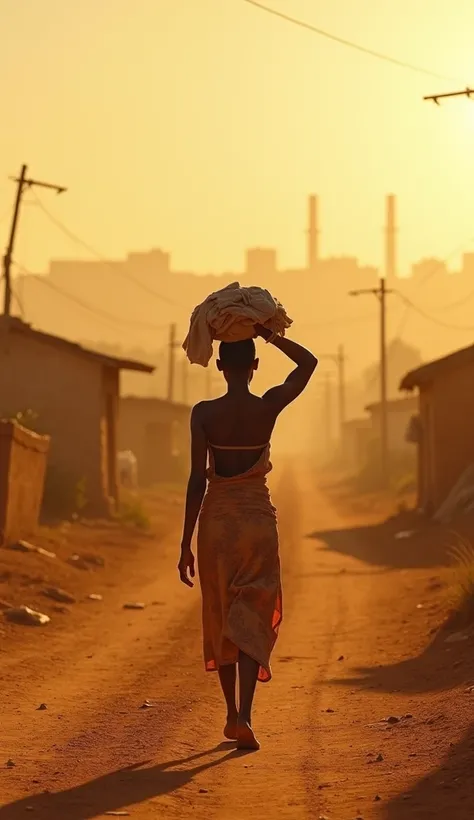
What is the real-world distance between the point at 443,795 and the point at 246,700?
1.40 meters

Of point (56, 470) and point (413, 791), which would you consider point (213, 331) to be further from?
point (56, 470)

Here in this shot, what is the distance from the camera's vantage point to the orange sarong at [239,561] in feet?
24.3

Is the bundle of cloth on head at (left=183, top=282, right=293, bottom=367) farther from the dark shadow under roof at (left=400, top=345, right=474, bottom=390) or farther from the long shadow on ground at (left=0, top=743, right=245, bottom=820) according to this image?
the dark shadow under roof at (left=400, top=345, right=474, bottom=390)

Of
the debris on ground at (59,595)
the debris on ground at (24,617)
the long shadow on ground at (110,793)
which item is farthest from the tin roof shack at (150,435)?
the long shadow on ground at (110,793)

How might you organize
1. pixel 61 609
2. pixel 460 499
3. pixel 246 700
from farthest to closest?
pixel 460 499
pixel 61 609
pixel 246 700

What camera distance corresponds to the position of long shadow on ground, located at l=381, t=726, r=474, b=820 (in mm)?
5816

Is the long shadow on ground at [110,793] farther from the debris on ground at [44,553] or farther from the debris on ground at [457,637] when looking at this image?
the debris on ground at [44,553]

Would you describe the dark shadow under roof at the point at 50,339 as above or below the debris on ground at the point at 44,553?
above

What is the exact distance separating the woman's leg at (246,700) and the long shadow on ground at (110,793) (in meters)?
0.19

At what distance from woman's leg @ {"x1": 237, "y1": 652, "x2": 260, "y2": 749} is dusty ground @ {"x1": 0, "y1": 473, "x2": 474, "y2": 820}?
5.7 inches

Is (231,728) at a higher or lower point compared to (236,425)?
lower

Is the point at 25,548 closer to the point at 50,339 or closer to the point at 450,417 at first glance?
the point at 50,339

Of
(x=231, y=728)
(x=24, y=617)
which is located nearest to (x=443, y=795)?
(x=231, y=728)

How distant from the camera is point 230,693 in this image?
24.8 feet
